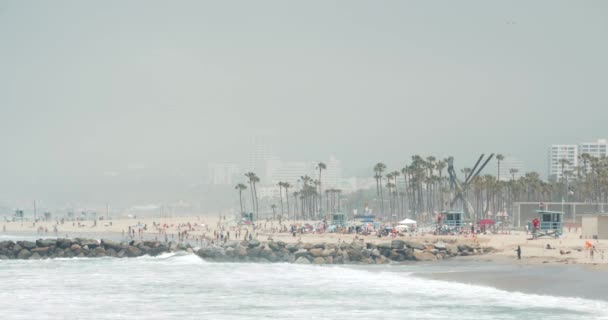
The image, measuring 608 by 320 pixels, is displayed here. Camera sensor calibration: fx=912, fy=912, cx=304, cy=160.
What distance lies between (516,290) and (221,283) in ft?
44.4

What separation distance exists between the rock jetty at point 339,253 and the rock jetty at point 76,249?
5271mm

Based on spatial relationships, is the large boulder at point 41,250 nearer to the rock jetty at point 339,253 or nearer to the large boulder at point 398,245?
the rock jetty at point 339,253

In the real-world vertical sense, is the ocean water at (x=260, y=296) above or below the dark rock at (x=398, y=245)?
below

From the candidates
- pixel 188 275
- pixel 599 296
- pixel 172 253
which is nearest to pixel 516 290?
pixel 599 296

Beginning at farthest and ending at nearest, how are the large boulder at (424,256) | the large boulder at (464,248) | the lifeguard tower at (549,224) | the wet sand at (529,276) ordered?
the lifeguard tower at (549,224) → the large boulder at (464,248) → the large boulder at (424,256) → the wet sand at (529,276)

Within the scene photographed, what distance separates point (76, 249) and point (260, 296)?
98.1 ft

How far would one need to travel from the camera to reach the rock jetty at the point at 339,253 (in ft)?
180

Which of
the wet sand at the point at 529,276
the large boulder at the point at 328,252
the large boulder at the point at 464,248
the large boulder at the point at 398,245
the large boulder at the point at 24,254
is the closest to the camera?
the wet sand at the point at 529,276

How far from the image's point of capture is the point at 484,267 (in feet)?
153

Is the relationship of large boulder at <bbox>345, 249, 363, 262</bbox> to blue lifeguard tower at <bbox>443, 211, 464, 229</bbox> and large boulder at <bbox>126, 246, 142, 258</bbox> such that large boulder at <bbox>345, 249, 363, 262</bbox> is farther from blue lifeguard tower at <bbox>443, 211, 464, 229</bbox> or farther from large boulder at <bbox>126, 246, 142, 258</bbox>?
blue lifeguard tower at <bbox>443, 211, 464, 229</bbox>

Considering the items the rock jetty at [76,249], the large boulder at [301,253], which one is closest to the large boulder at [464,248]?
the large boulder at [301,253]

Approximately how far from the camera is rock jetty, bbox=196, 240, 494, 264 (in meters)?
54.8

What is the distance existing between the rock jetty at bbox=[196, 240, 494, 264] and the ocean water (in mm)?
4154

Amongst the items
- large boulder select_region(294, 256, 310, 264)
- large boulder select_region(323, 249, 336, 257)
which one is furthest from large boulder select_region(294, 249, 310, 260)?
large boulder select_region(323, 249, 336, 257)
